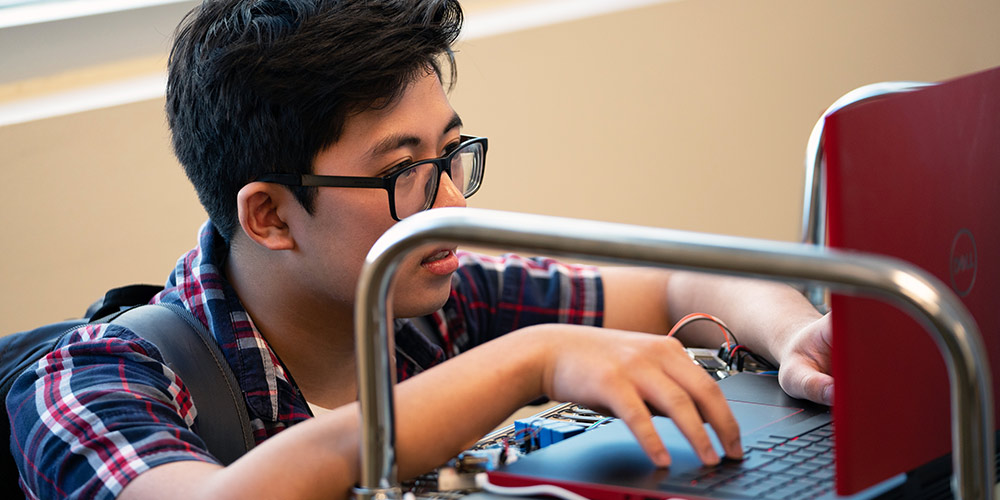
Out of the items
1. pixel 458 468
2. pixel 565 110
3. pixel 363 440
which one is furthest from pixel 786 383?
pixel 565 110

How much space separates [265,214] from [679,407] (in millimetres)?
595

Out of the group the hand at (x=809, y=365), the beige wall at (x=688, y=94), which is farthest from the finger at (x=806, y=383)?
the beige wall at (x=688, y=94)

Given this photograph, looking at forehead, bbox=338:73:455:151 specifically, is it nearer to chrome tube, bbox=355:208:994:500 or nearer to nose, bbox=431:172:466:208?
nose, bbox=431:172:466:208

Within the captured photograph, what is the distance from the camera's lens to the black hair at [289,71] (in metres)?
1.07

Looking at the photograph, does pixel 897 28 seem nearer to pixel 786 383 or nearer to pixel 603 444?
pixel 786 383

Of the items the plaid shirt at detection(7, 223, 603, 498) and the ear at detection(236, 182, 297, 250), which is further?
the ear at detection(236, 182, 297, 250)

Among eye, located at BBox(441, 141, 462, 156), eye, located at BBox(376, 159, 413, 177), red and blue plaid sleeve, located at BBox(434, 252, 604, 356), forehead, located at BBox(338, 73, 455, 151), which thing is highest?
forehead, located at BBox(338, 73, 455, 151)

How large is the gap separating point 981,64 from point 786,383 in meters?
1.83

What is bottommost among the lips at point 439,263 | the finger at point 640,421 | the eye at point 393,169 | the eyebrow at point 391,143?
the finger at point 640,421

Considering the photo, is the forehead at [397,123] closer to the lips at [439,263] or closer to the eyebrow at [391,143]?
the eyebrow at [391,143]

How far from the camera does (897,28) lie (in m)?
2.41

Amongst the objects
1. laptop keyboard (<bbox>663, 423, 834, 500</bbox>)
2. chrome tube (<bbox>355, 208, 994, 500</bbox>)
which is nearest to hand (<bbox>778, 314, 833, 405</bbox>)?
laptop keyboard (<bbox>663, 423, 834, 500</bbox>)

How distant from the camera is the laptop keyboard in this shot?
0.65 m

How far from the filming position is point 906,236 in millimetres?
655
